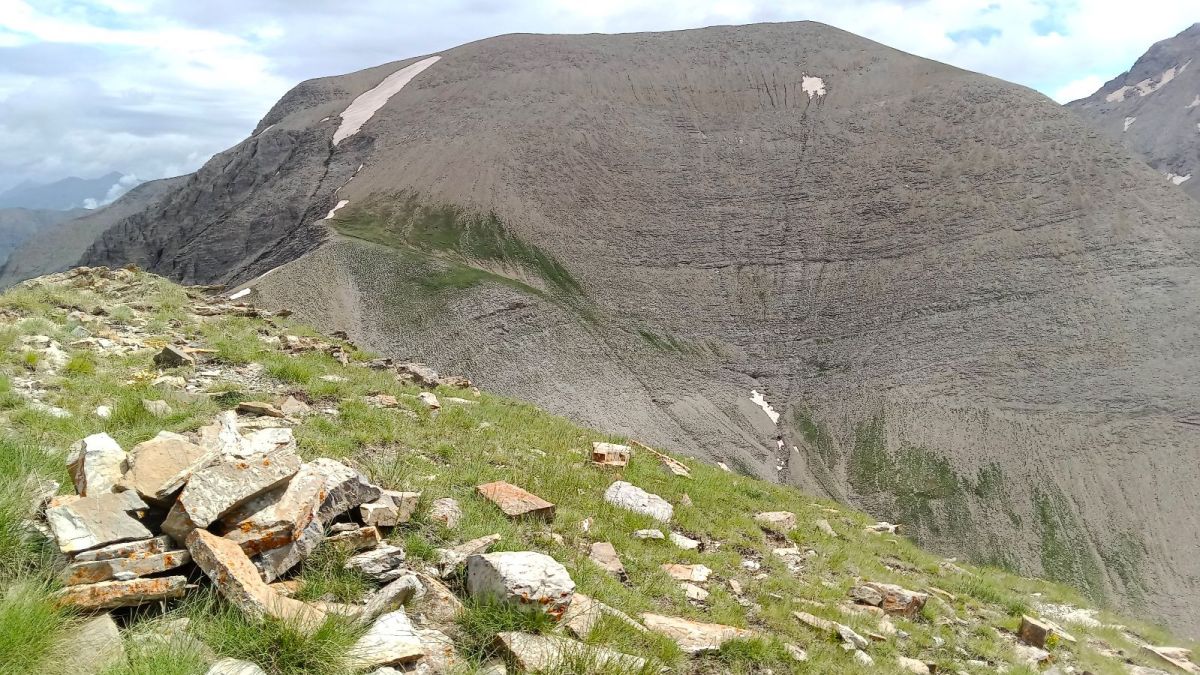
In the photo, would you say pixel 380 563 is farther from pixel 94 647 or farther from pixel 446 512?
pixel 94 647

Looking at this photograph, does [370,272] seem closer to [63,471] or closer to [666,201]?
[666,201]

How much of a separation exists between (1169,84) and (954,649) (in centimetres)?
24360

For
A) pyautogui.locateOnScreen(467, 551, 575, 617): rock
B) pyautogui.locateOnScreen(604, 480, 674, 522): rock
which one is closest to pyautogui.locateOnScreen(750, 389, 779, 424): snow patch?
pyautogui.locateOnScreen(604, 480, 674, 522): rock

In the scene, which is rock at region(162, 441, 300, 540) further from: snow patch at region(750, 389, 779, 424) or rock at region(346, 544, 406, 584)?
snow patch at region(750, 389, 779, 424)

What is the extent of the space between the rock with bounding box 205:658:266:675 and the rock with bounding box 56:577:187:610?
0.78 metres

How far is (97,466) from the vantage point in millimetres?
5402

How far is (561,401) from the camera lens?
5419 centimetres

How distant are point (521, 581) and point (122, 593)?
8.28 ft

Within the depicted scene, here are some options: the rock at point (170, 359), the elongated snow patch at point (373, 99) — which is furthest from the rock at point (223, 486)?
the elongated snow patch at point (373, 99)

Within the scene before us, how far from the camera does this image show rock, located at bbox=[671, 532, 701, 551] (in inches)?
362

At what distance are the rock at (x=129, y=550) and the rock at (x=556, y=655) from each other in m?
2.32

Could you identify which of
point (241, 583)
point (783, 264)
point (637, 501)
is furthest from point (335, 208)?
point (241, 583)

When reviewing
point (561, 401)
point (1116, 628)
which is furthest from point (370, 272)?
point (1116, 628)

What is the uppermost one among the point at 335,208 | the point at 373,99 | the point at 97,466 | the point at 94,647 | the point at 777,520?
the point at 373,99
